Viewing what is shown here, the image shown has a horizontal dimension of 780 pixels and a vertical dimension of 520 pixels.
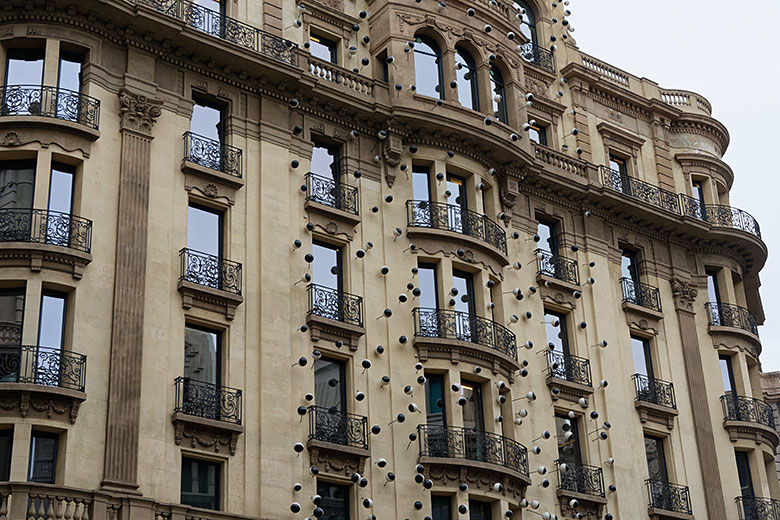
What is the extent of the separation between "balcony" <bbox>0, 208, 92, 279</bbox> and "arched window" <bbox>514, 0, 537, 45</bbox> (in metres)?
20.9

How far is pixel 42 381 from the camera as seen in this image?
2886 centimetres

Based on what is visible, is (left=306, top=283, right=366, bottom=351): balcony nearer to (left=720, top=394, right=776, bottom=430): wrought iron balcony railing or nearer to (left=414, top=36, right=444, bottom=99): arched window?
(left=414, top=36, right=444, bottom=99): arched window

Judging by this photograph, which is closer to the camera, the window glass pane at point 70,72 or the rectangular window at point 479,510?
the window glass pane at point 70,72

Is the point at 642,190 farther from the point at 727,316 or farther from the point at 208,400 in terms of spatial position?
the point at 208,400

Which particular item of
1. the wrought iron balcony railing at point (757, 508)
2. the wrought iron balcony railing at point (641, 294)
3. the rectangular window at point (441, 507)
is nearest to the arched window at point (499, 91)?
the wrought iron balcony railing at point (641, 294)

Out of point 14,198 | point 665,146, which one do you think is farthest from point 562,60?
point 14,198

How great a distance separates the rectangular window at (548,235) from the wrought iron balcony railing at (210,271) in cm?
1249

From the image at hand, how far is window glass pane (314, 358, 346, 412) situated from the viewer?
3375 cm

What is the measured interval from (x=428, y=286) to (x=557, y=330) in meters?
5.61

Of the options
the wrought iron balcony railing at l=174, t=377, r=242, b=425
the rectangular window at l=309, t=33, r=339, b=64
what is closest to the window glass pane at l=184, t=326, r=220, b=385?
the wrought iron balcony railing at l=174, t=377, r=242, b=425

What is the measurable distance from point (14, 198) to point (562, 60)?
73.7 feet

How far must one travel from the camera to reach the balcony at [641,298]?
4262cm

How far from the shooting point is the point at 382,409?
34344mm

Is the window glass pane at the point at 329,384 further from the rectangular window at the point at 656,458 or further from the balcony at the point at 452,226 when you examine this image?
the rectangular window at the point at 656,458
